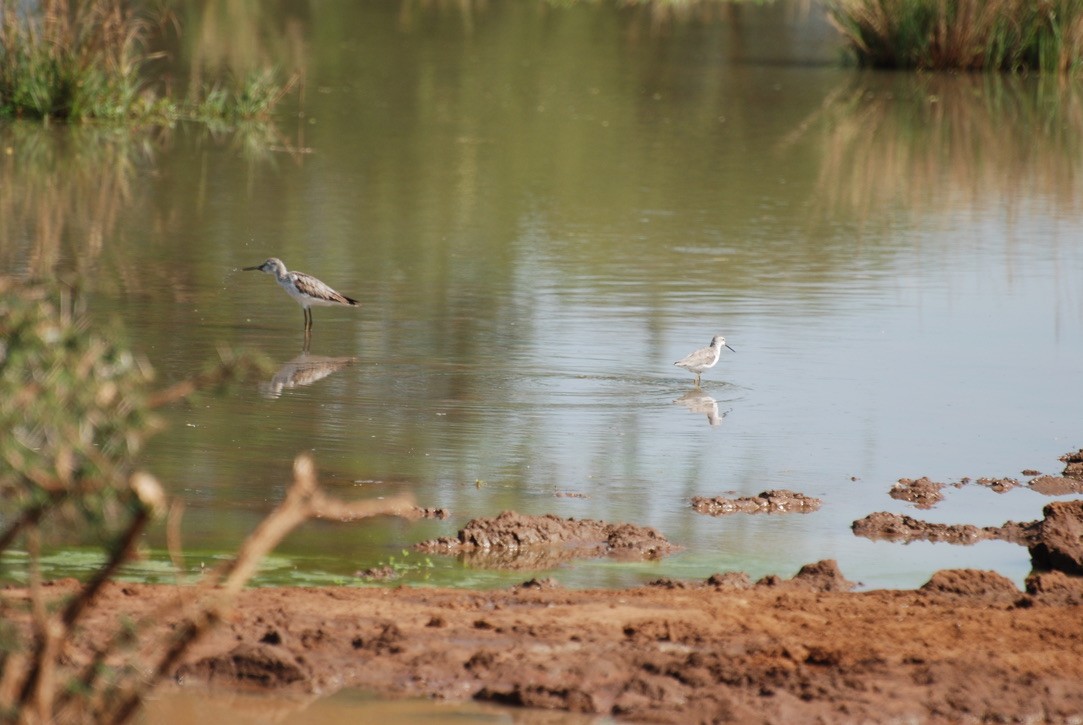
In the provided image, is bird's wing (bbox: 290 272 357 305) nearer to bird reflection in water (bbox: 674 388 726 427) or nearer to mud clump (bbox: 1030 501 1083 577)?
bird reflection in water (bbox: 674 388 726 427)

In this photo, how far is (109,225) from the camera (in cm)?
1588

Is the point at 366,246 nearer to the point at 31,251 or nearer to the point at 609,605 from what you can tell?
the point at 31,251

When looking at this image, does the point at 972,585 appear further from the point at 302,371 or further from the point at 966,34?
the point at 966,34

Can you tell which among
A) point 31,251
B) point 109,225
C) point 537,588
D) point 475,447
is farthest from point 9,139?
point 537,588

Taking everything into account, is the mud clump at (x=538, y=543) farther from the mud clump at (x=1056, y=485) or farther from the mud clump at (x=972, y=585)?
the mud clump at (x=1056, y=485)

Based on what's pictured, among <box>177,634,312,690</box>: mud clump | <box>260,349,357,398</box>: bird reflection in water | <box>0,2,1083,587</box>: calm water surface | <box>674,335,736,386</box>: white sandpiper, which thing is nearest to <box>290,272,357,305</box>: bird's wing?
<box>0,2,1083,587</box>: calm water surface

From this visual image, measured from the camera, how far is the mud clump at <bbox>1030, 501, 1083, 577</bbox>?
743cm

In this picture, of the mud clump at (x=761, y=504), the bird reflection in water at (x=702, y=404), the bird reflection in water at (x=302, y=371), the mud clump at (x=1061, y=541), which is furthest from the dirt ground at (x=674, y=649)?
the bird reflection in water at (x=302, y=371)

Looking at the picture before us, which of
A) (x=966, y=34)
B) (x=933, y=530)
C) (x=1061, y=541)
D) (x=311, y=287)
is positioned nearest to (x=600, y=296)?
(x=311, y=287)

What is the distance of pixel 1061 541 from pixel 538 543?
2.26 meters

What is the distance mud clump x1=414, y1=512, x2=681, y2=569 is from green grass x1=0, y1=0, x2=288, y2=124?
1320cm

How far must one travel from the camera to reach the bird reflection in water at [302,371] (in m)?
10.7

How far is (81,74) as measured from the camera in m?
20.7

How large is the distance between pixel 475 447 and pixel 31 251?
6.35m
